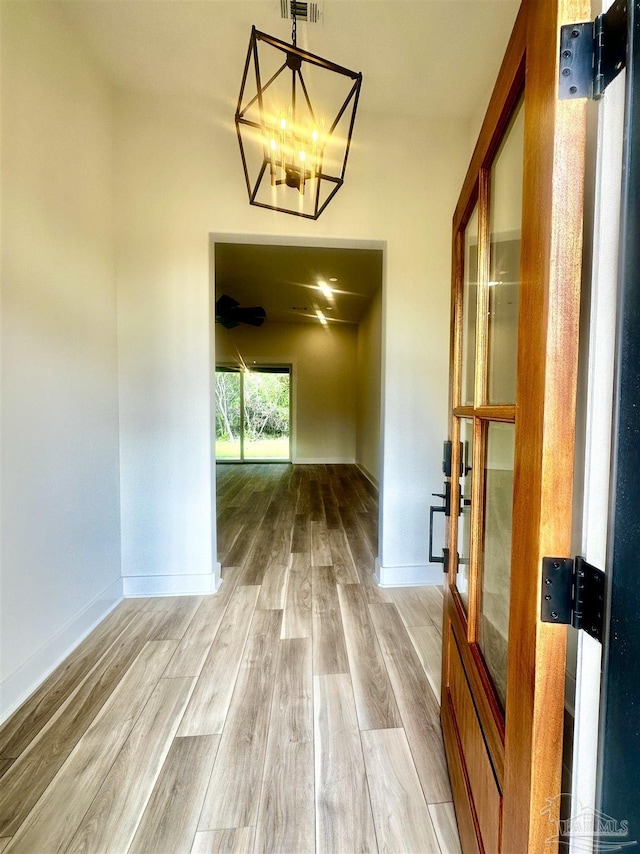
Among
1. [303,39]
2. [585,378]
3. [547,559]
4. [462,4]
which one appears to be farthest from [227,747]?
[462,4]

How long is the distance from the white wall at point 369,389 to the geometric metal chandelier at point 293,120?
306 centimetres

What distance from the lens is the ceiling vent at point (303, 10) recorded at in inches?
64.6

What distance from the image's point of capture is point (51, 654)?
1.67 m

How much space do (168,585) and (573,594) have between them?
249cm

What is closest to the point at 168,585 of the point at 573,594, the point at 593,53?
the point at 573,594

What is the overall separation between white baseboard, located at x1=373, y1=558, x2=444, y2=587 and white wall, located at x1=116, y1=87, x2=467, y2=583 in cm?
2

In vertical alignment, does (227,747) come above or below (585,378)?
below

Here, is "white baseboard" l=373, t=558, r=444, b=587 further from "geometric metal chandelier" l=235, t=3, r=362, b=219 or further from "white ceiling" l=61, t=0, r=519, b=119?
"white ceiling" l=61, t=0, r=519, b=119

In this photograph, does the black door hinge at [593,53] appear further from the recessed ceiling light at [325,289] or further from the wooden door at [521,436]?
the recessed ceiling light at [325,289]

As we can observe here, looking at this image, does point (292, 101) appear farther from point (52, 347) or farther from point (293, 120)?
point (52, 347)

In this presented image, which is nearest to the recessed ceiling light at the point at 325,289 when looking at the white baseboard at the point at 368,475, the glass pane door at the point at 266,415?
the glass pane door at the point at 266,415

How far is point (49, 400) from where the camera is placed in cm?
166

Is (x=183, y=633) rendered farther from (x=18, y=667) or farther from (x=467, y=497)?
(x=467, y=497)

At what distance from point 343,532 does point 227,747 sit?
7.74 feet
